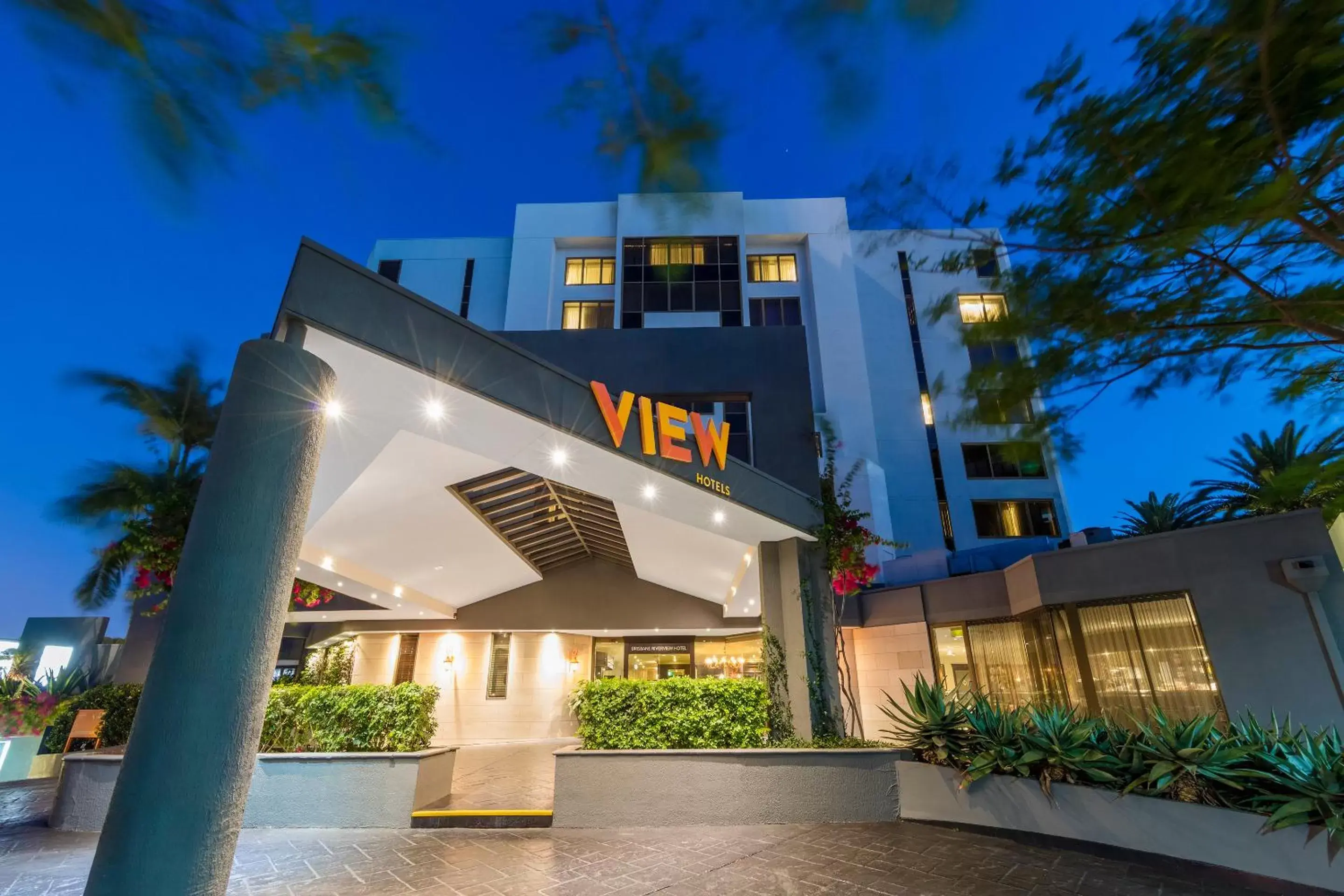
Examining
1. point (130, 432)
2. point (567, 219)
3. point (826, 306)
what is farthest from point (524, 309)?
point (130, 432)

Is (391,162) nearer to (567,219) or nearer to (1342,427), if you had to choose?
(1342,427)

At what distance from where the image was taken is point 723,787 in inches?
239

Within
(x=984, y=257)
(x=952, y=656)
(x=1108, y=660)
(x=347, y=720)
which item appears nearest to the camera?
(x=984, y=257)

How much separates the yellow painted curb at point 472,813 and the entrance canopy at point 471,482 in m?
3.54

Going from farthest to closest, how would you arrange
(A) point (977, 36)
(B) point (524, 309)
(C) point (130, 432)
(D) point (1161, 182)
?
(B) point (524, 309)
(C) point (130, 432)
(D) point (1161, 182)
(A) point (977, 36)

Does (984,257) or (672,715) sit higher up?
(984,257)

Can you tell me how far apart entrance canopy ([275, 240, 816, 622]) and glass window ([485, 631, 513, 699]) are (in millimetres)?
2889

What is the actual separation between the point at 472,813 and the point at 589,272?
62.5 feet

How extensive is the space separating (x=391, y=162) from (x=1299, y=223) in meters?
3.48

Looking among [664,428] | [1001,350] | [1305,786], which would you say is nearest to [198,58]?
[1001,350]

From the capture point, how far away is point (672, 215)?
2.03 meters

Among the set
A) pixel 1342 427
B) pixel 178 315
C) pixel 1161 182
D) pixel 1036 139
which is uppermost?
pixel 1036 139

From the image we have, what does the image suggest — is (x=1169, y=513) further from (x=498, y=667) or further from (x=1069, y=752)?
(x=498, y=667)

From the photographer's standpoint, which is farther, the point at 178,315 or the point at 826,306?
the point at 826,306
